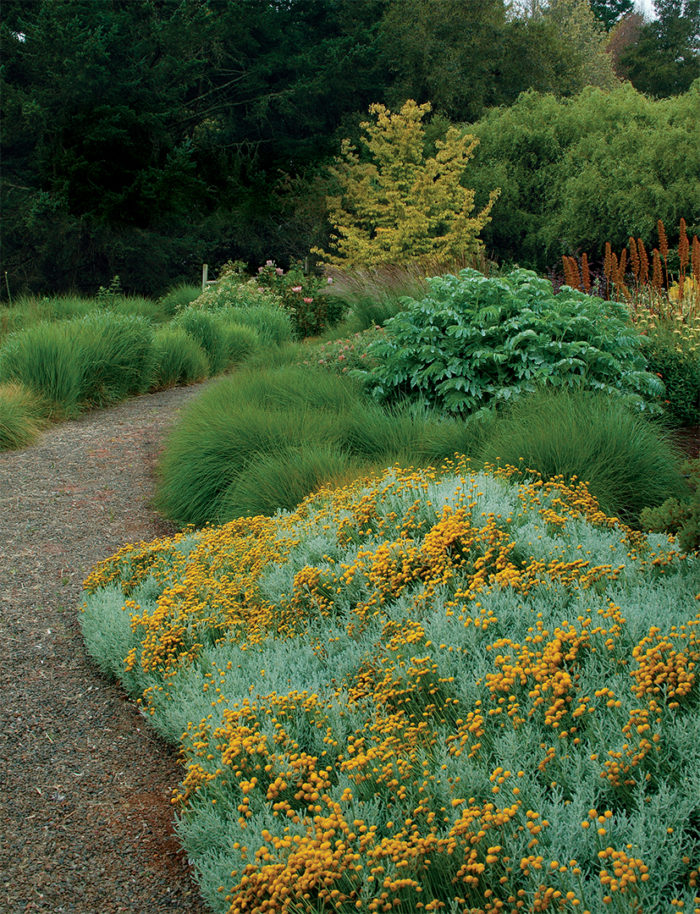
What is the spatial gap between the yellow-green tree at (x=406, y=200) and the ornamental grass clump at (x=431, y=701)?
55.4ft

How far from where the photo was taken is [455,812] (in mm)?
2104

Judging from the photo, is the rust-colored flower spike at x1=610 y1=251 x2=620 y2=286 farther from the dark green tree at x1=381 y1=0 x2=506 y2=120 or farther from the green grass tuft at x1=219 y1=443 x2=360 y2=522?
the dark green tree at x1=381 y1=0 x2=506 y2=120

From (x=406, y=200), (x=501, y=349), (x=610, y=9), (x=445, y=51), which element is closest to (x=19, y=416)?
(x=501, y=349)

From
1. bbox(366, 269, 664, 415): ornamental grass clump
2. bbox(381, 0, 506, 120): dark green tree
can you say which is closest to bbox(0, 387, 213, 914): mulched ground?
bbox(366, 269, 664, 415): ornamental grass clump

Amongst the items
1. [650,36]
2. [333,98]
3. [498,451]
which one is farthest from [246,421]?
[650,36]

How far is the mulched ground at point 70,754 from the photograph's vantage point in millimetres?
2395

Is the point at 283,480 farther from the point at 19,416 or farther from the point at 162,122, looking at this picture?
the point at 162,122

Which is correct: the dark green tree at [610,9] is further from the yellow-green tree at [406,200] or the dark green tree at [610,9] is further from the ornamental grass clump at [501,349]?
the ornamental grass clump at [501,349]

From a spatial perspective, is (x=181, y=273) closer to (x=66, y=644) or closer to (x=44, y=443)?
(x=44, y=443)

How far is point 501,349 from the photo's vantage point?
5.93m

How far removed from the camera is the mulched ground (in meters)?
2.39

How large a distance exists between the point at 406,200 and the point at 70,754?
19.6 m

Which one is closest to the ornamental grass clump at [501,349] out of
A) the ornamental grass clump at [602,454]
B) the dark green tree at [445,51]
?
the ornamental grass clump at [602,454]

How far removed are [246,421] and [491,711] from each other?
146 inches
